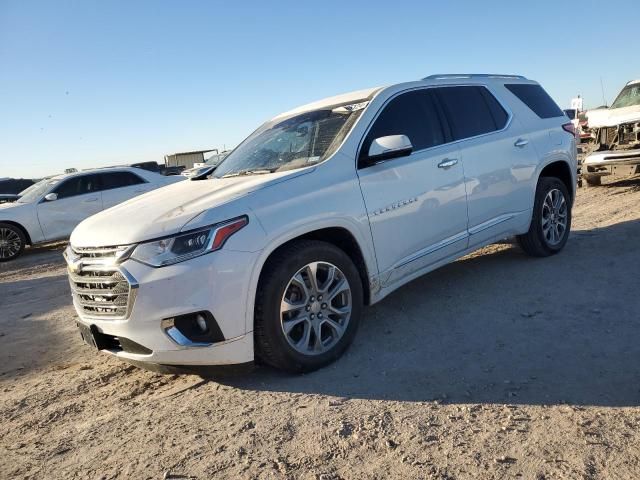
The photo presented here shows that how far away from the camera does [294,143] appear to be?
4227 millimetres

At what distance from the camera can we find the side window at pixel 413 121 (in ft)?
13.5

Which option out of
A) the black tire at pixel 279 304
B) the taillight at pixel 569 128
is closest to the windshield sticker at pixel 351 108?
the black tire at pixel 279 304

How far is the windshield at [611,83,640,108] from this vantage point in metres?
10.8

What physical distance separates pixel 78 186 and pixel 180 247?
949cm

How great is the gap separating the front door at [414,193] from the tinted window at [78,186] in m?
9.04

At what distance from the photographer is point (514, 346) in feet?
11.6

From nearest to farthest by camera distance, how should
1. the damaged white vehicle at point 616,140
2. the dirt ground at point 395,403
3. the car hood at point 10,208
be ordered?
the dirt ground at point 395,403 < the damaged white vehicle at point 616,140 < the car hood at point 10,208

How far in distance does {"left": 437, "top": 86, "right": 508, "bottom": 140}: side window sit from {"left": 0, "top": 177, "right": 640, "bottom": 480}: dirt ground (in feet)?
4.77

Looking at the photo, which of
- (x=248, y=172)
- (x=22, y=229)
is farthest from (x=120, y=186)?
(x=248, y=172)

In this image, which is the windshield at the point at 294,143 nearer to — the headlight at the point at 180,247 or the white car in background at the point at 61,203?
the headlight at the point at 180,247

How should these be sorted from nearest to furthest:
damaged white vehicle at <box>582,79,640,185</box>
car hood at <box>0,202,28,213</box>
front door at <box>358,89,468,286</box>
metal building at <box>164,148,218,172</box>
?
front door at <box>358,89,468,286</box>, damaged white vehicle at <box>582,79,640,185</box>, car hood at <box>0,202,28,213</box>, metal building at <box>164,148,218,172</box>

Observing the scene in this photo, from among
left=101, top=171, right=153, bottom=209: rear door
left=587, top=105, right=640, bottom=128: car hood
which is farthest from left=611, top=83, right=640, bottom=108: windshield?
left=101, top=171, right=153, bottom=209: rear door

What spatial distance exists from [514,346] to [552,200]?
260cm

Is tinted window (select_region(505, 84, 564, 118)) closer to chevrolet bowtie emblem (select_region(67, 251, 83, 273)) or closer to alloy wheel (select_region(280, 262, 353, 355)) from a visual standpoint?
alloy wheel (select_region(280, 262, 353, 355))
